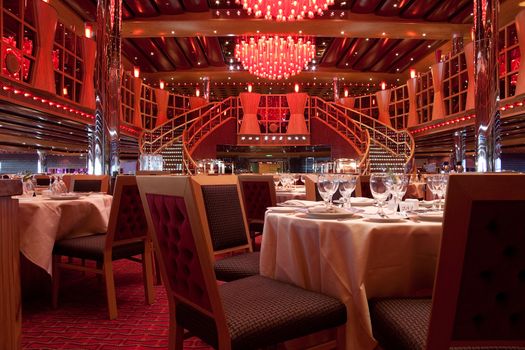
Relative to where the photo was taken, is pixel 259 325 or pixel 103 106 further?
pixel 103 106

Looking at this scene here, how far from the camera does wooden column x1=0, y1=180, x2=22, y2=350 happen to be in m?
1.00

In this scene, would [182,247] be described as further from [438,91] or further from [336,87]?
[336,87]

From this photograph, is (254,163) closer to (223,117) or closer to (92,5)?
(223,117)

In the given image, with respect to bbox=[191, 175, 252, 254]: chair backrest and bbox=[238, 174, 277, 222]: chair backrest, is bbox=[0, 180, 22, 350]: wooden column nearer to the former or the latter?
bbox=[191, 175, 252, 254]: chair backrest

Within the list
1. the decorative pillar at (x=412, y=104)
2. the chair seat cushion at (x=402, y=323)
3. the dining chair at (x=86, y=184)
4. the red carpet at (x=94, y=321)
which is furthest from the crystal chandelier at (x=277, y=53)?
the chair seat cushion at (x=402, y=323)

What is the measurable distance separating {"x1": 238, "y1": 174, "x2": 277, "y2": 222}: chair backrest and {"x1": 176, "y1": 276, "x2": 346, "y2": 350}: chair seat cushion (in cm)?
234

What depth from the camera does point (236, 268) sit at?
7.36 ft

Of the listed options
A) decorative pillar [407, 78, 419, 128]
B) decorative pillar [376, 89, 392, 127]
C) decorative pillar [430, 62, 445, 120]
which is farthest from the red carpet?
decorative pillar [376, 89, 392, 127]

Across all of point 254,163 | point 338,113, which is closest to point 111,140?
point 338,113

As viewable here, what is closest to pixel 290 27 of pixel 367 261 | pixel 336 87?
pixel 336 87

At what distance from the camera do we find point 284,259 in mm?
1893

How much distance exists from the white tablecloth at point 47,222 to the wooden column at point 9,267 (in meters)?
1.93

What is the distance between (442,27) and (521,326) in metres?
13.7

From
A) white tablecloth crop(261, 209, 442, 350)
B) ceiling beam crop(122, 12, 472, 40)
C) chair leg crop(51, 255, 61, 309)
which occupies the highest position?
ceiling beam crop(122, 12, 472, 40)
